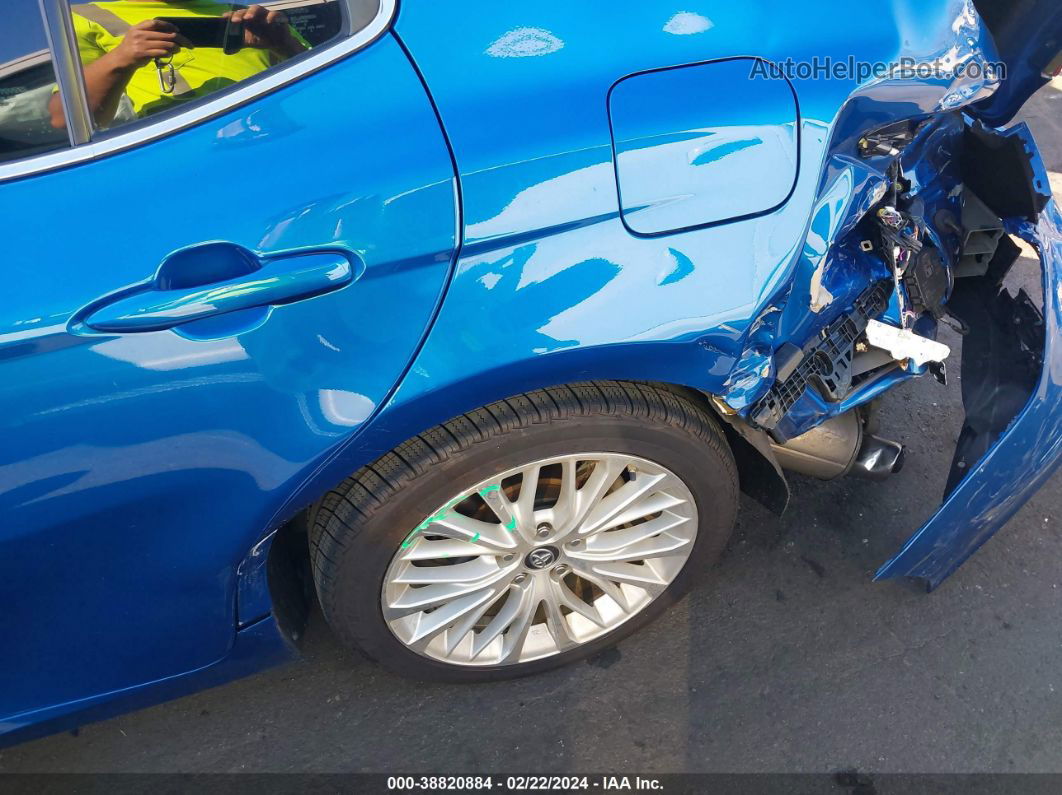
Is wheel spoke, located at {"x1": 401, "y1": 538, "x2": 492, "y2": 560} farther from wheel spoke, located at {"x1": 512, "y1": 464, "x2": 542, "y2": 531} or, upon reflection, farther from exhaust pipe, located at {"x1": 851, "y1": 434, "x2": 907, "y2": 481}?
exhaust pipe, located at {"x1": 851, "y1": 434, "x2": 907, "y2": 481}

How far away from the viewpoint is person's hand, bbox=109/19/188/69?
1.29 m

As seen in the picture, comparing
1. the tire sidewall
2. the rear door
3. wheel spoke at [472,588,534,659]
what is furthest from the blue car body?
wheel spoke at [472,588,534,659]

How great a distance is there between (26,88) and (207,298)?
0.43 meters

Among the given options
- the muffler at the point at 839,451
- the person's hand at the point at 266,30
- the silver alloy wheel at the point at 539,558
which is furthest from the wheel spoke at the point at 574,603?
the person's hand at the point at 266,30

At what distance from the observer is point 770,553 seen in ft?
7.68

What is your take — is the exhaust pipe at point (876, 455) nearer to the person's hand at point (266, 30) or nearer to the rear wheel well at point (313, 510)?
the rear wheel well at point (313, 510)

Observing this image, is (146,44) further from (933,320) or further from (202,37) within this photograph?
(933,320)

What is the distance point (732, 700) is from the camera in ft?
6.66

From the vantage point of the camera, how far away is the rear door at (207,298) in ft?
3.97

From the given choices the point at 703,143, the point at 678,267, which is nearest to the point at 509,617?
the point at 678,267

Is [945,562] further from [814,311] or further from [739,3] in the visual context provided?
[739,3]

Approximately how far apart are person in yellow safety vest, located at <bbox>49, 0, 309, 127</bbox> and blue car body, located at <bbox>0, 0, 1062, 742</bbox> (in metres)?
0.08

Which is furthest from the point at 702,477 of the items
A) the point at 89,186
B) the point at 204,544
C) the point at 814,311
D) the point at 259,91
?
the point at 89,186

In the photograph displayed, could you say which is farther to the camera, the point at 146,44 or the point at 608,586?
the point at 608,586
